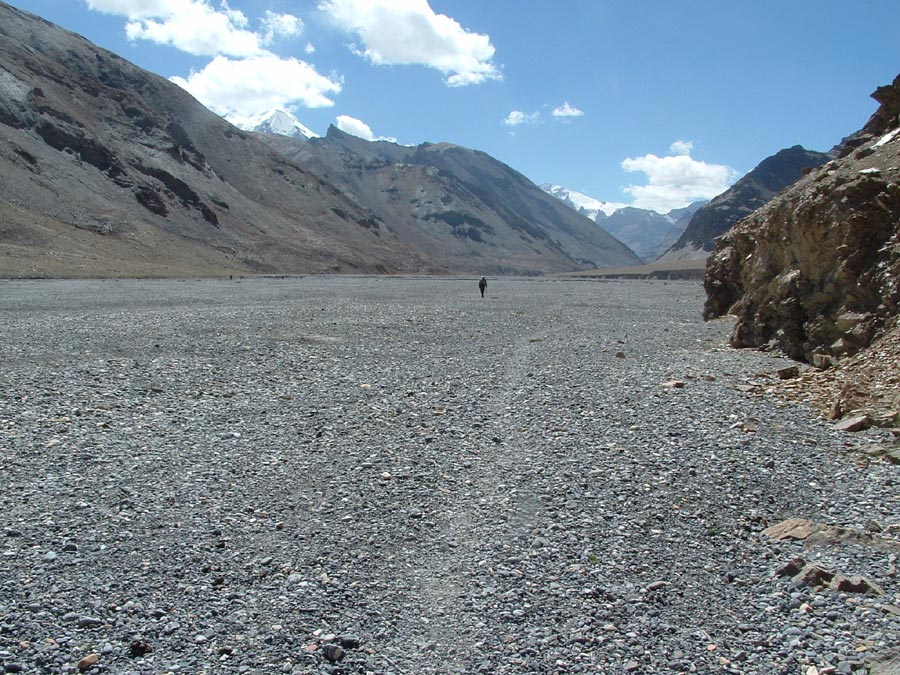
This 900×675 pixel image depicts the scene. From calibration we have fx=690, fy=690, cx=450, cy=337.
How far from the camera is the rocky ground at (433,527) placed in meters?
5.55

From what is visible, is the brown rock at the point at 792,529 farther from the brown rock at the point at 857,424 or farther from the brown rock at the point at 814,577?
the brown rock at the point at 857,424

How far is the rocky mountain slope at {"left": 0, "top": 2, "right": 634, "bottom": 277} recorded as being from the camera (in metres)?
82.2

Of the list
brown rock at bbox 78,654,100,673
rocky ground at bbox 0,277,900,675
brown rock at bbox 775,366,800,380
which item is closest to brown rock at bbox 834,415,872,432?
rocky ground at bbox 0,277,900,675

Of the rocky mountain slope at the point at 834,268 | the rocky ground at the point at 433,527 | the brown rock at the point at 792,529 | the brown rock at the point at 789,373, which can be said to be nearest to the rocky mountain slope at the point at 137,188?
the rocky ground at the point at 433,527

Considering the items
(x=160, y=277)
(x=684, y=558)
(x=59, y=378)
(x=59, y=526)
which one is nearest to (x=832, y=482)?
(x=684, y=558)

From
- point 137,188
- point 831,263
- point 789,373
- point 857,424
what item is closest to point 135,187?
point 137,188

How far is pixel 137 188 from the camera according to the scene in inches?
4112

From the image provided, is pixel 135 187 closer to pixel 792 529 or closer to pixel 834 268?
pixel 834 268

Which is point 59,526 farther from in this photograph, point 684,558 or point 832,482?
point 832,482

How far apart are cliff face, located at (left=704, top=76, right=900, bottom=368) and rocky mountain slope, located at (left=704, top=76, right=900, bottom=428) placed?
1.0 inches

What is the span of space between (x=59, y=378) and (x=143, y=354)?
3844 millimetres

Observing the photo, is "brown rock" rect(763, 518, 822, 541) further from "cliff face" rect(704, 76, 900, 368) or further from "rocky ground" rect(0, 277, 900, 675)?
"cliff face" rect(704, 76, 900, 368)

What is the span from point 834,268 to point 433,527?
582 inches

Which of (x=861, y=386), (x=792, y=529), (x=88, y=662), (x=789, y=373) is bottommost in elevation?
(x=88, y=662)
